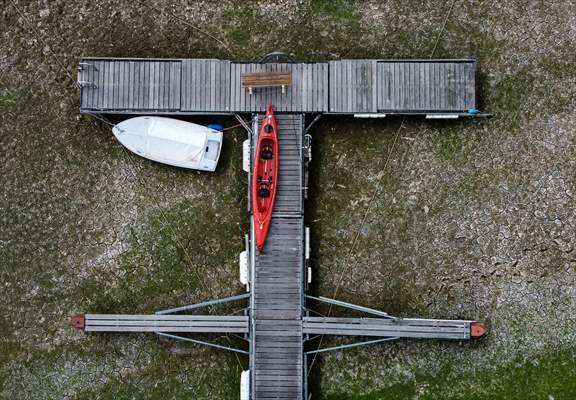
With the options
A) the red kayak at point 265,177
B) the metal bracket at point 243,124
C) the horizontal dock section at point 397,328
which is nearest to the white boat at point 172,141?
the metal bracket at point 243,124

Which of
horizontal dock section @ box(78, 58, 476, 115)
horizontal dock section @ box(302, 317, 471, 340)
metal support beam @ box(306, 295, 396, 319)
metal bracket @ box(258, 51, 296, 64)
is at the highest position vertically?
metal bracket @ box(258, 51, 296, 64)

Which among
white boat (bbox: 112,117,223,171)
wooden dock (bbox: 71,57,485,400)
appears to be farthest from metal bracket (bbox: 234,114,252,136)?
white boat (bbox: 112,117,223,171)

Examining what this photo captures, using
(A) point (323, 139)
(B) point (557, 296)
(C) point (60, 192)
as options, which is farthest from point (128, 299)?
(B) point (557, 296)

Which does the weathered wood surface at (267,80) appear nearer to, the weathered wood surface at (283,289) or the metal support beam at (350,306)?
the weathered wood surface at (283,289)

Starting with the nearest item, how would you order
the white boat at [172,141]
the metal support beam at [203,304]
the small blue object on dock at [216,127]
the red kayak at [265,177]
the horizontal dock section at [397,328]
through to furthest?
the horizontal dock section at [397,328] → the red kayak at [265,177] → the metal support beam at [203,304] → the white boat at [172,141] → the small blue object on dock at [216,127]

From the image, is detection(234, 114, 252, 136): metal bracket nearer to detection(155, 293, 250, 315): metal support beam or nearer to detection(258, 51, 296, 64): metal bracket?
detection(258, 51, 296, 64): metal bracket

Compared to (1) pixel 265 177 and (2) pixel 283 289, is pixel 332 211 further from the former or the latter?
(2) pixel 283 289
